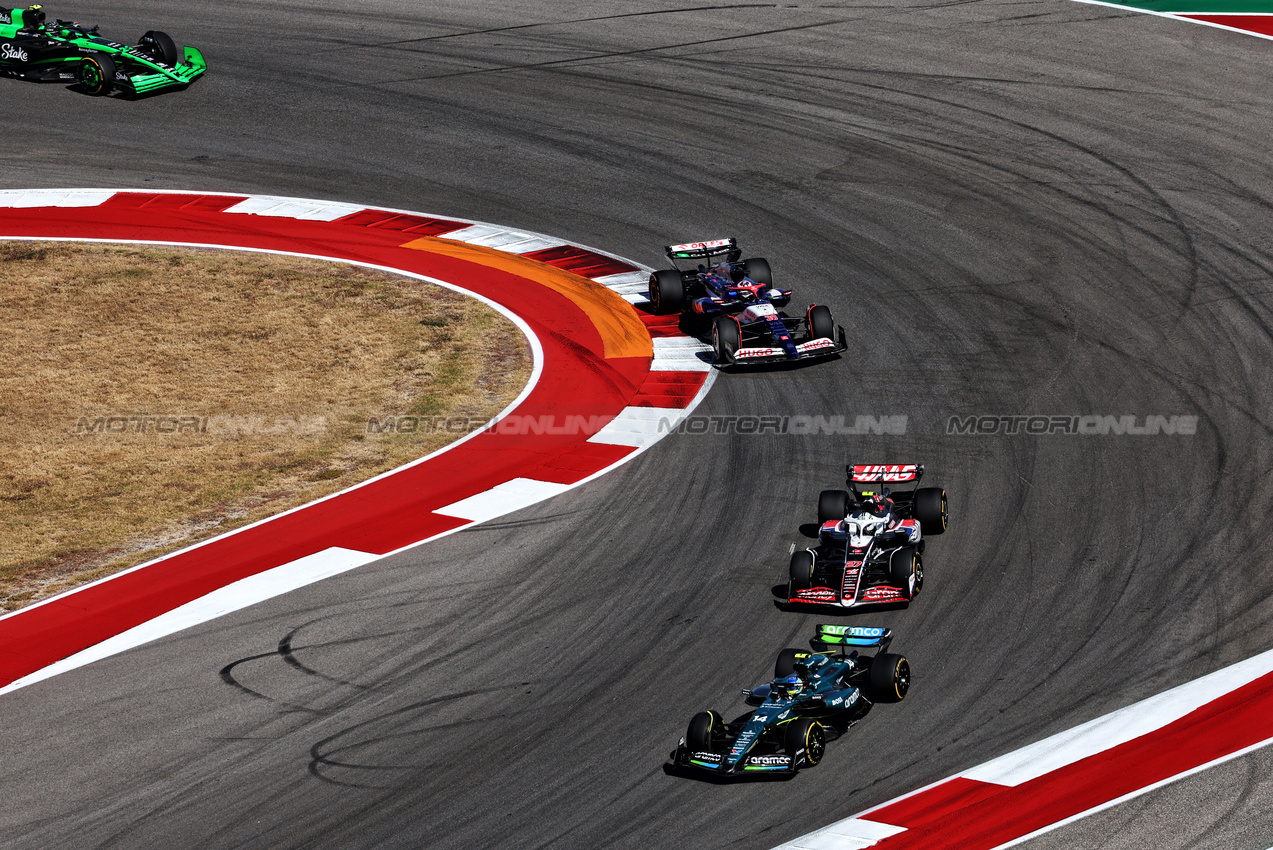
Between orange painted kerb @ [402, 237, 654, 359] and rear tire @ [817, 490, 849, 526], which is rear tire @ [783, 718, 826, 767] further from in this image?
orange painted kerb @ [402, 237, 654, 359]

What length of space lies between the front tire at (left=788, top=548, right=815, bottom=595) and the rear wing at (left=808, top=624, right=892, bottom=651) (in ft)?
3.42

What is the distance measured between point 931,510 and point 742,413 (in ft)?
13.3

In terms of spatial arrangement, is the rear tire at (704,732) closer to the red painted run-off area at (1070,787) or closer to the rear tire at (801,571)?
the red painted run-off area at (1070,787)

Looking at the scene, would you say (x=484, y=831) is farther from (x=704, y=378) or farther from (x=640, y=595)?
(x=704, y=378)

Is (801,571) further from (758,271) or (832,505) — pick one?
(758,271)

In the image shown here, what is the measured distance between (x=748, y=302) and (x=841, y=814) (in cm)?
1066

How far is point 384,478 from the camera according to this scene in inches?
730

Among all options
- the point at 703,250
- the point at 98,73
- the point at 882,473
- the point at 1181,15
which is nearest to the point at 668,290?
the point at 703,250

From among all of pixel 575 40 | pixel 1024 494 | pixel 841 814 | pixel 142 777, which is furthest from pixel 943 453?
pixel 575 40

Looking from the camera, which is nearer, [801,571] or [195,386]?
[801,571]

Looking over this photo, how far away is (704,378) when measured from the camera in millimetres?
20734

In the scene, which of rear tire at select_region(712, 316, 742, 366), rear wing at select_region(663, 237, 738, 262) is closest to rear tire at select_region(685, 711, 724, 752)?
rear tire at select_region(712, 316, 742, 366)

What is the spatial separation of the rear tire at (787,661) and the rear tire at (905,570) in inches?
68.7

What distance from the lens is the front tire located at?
15016 mm
